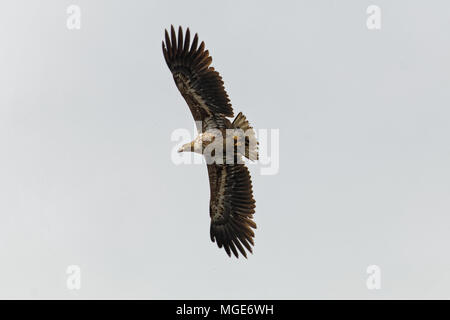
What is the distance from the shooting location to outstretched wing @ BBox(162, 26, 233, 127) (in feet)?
57.6

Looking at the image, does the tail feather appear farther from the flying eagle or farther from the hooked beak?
the hooked beak

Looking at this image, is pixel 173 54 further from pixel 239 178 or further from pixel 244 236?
pixel 244 236

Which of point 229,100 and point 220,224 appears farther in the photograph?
point 220,224

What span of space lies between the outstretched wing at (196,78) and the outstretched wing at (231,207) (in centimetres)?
150

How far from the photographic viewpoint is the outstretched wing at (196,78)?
17547 millimetres

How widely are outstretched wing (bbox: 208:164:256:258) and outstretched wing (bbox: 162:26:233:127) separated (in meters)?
1.50

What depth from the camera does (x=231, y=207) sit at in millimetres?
18750

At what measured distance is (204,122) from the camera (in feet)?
58.2

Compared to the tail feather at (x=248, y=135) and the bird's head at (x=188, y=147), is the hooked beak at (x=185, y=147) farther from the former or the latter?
the tail feather at (x=248, y=135)

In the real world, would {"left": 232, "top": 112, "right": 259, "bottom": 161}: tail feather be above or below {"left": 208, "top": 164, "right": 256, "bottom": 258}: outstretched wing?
above

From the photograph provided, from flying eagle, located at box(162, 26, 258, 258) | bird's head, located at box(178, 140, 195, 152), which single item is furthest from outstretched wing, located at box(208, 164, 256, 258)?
bird's head, located at box(178, 140, 195, 152)

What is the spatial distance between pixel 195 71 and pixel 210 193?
3028 mm
